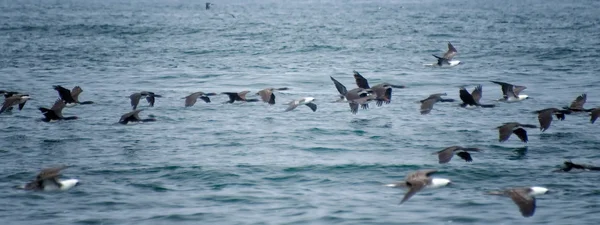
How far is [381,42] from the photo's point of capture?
193ft

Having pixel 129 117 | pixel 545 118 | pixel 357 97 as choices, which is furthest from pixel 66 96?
pixel 545 118

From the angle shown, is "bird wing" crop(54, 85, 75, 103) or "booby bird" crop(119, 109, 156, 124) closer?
"booby bird" crop(119, 109, 156, 124)

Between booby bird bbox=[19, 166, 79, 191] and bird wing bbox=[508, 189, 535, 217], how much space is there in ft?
27.3

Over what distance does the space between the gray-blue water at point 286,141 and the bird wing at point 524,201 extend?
4.44ft

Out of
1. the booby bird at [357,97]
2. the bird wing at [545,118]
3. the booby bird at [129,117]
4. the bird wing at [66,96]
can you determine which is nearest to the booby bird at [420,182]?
the bird wing at [545,118]

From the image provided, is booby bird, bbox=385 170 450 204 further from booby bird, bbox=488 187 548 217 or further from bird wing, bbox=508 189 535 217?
bird wing, bbox=508 189 535 217

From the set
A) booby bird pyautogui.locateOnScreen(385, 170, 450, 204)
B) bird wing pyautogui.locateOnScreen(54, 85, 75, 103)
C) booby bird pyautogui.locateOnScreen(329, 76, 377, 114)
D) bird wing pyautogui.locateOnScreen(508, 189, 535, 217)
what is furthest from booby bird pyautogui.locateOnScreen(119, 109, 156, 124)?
bird wing pyautogui.locateOnScreen(508, 189, 535, 217)

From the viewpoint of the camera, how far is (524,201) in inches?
627

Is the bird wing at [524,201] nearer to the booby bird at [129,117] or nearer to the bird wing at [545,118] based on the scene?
the bird wing at [545,118]

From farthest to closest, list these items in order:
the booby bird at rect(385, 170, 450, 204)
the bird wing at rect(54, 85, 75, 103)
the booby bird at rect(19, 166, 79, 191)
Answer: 1. the bird wing at rect(54, 85, 75, 103)
2. the booby bird at rect(19, 166, 79, 191)
3. the booby bird at rect(385, 170, 450, 204)

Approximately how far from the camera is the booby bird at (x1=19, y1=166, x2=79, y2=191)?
17219 millimetres

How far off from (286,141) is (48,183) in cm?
930

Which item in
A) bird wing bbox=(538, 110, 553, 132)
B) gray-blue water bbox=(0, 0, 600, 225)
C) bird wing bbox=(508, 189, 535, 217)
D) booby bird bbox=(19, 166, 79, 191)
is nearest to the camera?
bird wing bbox=(508, 189, 535, 217)

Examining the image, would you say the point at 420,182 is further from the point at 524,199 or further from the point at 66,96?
the point at 66,96
